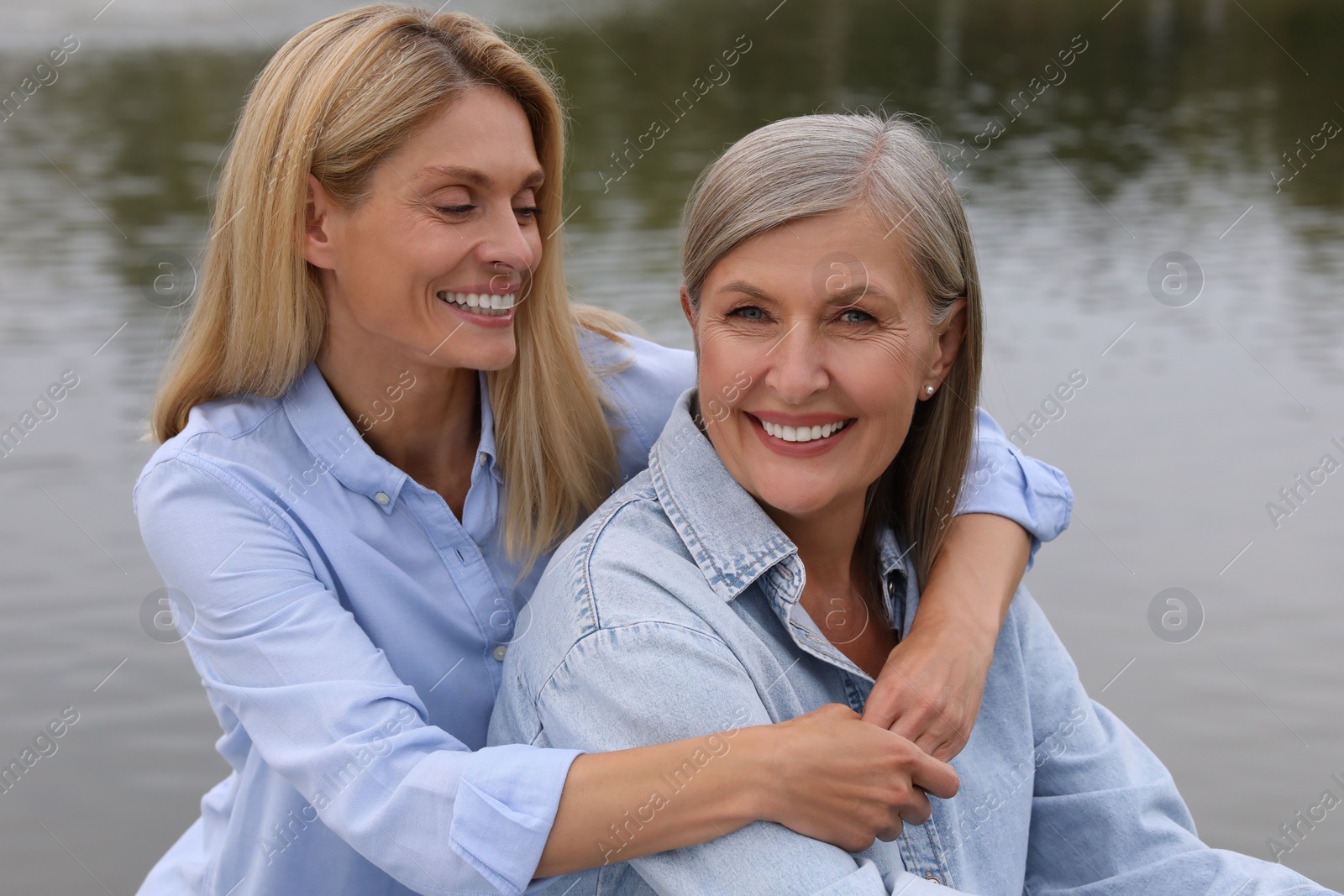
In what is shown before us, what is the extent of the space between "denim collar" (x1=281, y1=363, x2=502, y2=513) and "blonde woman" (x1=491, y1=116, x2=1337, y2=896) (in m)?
0.52

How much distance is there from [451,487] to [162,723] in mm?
3233

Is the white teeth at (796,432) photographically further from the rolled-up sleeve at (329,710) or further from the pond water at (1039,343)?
the pond water at (1039,343)

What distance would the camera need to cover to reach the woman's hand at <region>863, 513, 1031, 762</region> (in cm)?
210

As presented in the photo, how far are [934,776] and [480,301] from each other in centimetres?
129

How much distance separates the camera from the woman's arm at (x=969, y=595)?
2109mm

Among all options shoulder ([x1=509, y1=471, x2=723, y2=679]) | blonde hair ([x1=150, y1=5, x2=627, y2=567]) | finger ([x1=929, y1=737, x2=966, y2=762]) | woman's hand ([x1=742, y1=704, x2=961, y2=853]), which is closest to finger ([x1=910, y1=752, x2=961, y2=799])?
woman's hand ([x1=742, y1=704, x2=961, y2=853])

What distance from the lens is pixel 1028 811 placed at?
2.32 m

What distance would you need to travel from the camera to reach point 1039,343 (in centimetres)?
917

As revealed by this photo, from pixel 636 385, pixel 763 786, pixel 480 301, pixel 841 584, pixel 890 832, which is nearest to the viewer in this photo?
pixel 763 786

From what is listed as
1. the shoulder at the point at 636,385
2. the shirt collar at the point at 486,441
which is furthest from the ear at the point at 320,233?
the shoulder at the point at 636,385

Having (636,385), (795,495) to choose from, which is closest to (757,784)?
(795,495)

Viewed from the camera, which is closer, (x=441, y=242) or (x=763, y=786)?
(x=763, y=786)

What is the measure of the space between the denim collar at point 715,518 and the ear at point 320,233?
863 mm

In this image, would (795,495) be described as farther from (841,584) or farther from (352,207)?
(352,207)
